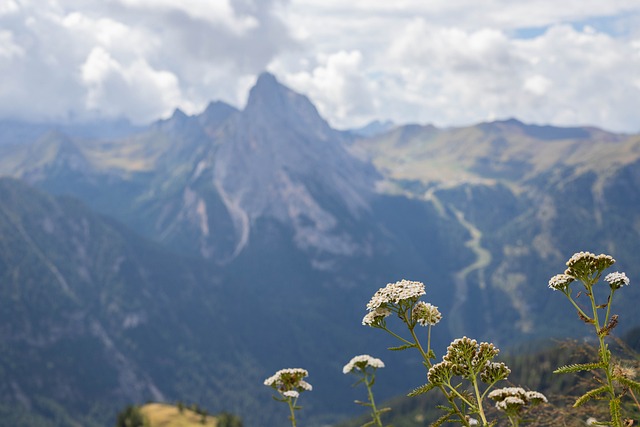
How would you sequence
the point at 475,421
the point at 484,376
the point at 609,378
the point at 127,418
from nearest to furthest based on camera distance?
the point at 609,378
the point at 475,421
the point at 484,376
the point at 127,418

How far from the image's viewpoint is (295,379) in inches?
765

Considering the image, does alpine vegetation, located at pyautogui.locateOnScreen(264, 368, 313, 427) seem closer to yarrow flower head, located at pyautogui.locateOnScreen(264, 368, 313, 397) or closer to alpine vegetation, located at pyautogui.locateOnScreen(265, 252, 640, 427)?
yarrow flower head, located at pyautogui.locateOnScreen(264, 368, 313, 397)

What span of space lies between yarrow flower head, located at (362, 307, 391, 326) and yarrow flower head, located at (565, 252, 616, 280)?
4340 millimetres

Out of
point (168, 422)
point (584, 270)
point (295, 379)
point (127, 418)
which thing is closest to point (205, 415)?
point (168, 422)

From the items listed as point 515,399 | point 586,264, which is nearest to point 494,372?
point 515,399

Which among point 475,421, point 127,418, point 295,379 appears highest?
point 127,418

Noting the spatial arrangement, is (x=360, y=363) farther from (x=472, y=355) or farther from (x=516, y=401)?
(x=516, y=401)

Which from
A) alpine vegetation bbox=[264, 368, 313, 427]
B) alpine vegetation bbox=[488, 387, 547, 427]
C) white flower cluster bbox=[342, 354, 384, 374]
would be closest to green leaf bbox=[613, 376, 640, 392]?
alpine vegetation bbox=[488, 387, 547, 427]

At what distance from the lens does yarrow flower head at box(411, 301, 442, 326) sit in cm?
1288

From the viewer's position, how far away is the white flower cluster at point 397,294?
1243 centimetres

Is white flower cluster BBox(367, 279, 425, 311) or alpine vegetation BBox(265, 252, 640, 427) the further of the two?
white flower cluster BBox(367, 279, 425, 311)

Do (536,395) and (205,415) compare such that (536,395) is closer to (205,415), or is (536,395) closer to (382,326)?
(382,326)

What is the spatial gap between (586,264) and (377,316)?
5.02 m

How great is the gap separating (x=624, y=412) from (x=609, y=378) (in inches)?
240
